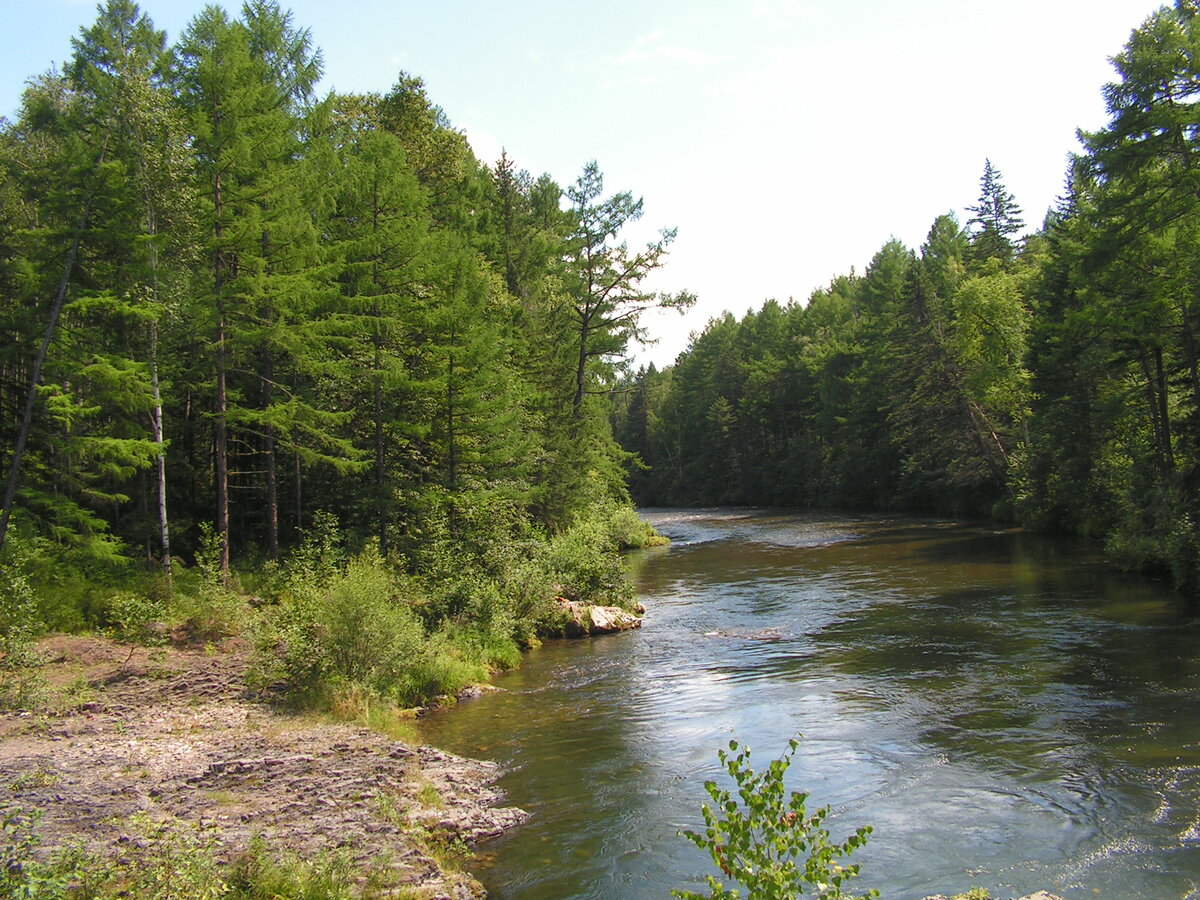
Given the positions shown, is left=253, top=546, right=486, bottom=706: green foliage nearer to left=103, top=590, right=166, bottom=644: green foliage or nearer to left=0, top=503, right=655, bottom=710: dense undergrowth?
left=0, top=503, right=655, bottom=710: dense undergrowth

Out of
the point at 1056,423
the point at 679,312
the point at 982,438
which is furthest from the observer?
the point at 982,438

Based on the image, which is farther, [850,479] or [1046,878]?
[850,479]

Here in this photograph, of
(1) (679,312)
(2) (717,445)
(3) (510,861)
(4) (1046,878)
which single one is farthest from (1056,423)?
(2) (717,445)

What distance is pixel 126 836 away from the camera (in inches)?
276

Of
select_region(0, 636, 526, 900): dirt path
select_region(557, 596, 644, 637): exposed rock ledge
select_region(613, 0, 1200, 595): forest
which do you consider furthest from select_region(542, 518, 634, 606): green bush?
select_region(613, 0, 1200, 595): forest

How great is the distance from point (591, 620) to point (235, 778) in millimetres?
12115

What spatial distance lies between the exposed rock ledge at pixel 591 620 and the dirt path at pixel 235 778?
9.14m

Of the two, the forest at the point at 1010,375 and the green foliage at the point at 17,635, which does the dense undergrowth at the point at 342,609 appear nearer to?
the green foliage at the point at 17,635

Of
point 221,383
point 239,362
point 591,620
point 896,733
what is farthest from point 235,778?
point 239,362

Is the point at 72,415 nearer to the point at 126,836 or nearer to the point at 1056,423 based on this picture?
the point at 126,836

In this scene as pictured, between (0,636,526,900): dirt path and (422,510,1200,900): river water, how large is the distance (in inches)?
29.5

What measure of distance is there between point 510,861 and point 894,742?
19.4ft

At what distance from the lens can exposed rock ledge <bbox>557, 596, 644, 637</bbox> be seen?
800 inches

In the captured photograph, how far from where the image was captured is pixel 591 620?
20.5 metres
